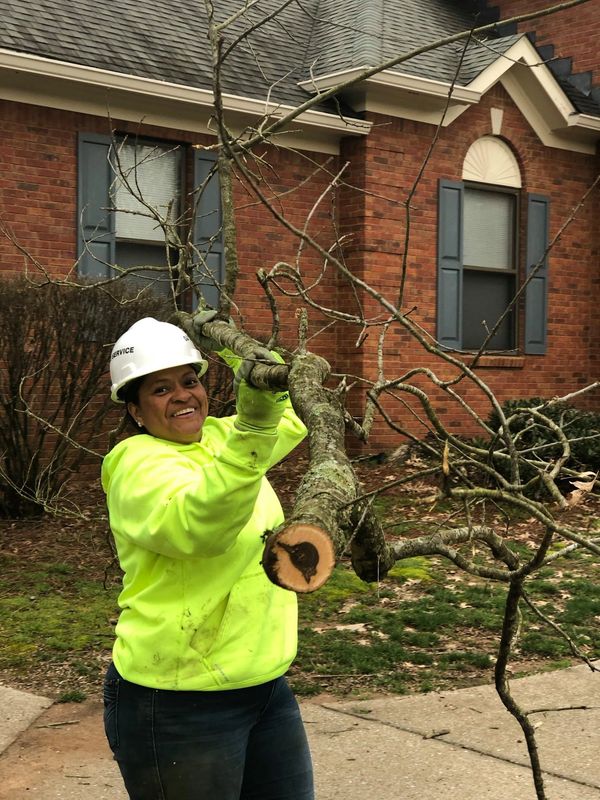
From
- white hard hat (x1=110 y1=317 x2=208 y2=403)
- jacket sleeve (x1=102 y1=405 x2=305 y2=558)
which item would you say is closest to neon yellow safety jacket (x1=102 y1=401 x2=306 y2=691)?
jacket sleeve (x1=102 y1=405 x2=305 y2=558)

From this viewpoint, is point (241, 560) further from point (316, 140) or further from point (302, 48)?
point (302, 48)

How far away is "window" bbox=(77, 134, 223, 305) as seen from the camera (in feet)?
35.2

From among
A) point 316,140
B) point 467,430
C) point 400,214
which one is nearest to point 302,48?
point 316,140

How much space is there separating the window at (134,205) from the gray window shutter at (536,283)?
13.5 feet

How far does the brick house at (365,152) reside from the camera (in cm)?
1054

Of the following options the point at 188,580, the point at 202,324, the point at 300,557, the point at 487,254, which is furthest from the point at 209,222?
the point at 300,557

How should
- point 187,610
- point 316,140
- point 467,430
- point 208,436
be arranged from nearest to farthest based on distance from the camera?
point 187,610
point 208,436
point 316,140
point 467,430

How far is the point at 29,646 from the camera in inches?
234

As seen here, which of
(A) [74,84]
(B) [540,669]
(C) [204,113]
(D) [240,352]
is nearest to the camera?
(D) [240,352]

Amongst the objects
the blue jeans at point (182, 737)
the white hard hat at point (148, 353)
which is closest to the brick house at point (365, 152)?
the white hard hat at point (148, 353)

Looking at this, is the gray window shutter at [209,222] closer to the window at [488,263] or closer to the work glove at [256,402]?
the window at [488,263]

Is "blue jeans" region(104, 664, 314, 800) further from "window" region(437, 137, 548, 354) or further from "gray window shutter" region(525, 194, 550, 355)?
"gray window shutter" region(525, 194, 550, 355)

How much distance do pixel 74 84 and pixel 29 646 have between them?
6.24 metres

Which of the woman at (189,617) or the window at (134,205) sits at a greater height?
the window at (134,205)
